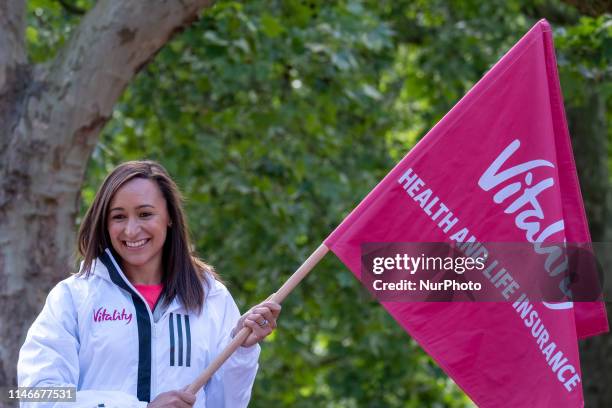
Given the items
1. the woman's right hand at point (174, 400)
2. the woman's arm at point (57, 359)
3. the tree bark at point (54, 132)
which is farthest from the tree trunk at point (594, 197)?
the woman's arm at point (57, 359)

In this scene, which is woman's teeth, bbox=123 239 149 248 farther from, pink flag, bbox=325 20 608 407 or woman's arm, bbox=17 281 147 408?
pink flag, bbox=325 20 608 407

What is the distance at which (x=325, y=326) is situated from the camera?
10.3 meters

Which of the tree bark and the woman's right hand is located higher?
the tree bark

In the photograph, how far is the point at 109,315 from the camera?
3.46 m

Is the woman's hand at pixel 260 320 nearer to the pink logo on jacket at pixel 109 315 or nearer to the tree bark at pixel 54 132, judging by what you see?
the pink logo on jacket at pixel 109 315

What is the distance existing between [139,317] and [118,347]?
0.12 metres

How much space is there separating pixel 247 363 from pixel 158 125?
5.85 meters

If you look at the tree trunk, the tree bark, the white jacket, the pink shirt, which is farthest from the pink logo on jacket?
the tree trunk

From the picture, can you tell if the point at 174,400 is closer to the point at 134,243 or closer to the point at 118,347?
the point at 118,347

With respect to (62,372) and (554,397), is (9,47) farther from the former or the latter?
(554,397)

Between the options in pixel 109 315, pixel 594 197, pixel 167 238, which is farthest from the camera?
pixel 594 197

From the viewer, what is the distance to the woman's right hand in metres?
3.36

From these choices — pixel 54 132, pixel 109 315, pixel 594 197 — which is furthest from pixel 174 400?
pixel 594 197

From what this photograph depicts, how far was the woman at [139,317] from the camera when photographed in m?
3.40
